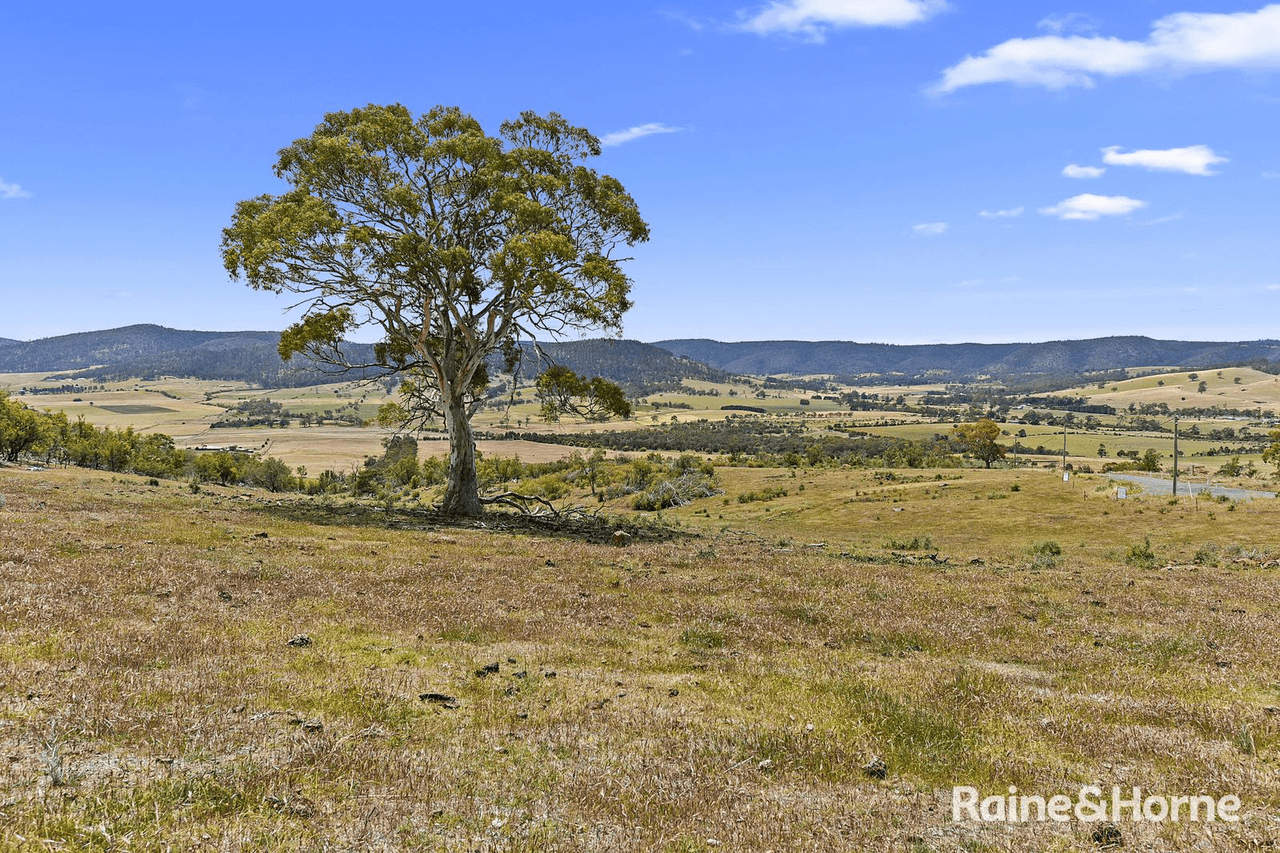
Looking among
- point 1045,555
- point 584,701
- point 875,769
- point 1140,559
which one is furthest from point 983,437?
point 875,769

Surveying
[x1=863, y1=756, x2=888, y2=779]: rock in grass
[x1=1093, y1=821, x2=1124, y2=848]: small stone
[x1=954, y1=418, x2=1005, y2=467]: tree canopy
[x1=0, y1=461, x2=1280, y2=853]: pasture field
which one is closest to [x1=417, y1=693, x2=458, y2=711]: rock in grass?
[x1=0, y1=461, x2=1280, y2=853]: pasture field

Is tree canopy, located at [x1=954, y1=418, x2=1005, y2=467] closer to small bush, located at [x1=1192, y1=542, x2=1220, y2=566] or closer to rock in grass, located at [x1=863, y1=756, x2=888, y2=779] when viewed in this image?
small bush, located at [x1=1192, y1=542, x2=1220, y2=566]

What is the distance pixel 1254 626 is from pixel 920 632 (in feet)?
22.6

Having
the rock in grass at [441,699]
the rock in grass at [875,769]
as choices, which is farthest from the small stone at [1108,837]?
the rock in grass at [441,699]

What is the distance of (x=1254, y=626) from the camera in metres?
13.6

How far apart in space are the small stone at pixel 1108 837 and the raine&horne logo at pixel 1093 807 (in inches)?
8.8

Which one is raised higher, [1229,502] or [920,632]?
[920,632]

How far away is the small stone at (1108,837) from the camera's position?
5406 mm

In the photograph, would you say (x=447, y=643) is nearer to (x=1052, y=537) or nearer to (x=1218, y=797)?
(x=1218, y=797)

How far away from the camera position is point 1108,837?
5465 millimetres

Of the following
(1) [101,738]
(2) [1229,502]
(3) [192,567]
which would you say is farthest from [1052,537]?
(1) [101,738]

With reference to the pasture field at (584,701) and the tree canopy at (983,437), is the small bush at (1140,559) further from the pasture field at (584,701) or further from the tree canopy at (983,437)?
the tree canopy at (983,437)

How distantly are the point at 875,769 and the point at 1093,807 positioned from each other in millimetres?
1776

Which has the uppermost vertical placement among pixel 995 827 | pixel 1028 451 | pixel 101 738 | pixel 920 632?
pixel 101 738
